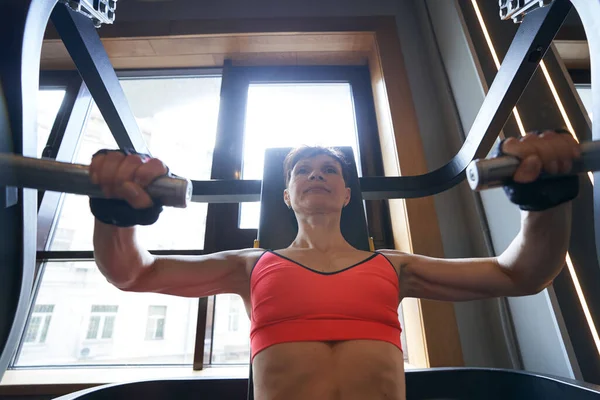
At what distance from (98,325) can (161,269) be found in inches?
36.6

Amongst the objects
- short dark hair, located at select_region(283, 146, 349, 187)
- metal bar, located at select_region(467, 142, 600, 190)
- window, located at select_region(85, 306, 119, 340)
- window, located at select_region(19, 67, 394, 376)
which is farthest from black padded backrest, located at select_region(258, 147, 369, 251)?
window, located at select_region(85, 306, 119, 340)

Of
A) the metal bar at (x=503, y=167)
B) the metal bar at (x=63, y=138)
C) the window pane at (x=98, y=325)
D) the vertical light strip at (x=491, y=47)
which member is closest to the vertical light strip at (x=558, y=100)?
the vertical light strip at (x=491, y=47)

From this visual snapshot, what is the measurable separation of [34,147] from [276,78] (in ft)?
5.24

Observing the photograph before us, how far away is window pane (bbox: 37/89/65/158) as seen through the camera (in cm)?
171

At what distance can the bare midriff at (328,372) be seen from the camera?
0.69m

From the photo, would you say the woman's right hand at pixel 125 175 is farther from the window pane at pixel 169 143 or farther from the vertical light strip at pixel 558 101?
the vertical light strip at pixel 558 101

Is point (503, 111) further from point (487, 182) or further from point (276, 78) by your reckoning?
point (276, 78)

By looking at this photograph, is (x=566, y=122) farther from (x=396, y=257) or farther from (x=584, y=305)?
(x=396, y=257)

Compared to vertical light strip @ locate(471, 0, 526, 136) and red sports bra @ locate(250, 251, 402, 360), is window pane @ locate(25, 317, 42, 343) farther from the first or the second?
vertical light strip @ locate(471, 0, 526, 136)

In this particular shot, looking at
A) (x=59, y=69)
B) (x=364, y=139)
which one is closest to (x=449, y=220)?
(x=364, y=139)

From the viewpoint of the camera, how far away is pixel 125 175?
497mm

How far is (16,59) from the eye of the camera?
1.77 feet

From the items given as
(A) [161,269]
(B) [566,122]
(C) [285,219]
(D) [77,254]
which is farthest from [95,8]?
(B) [566,122]

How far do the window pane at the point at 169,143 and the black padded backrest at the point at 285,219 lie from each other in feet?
2.00
